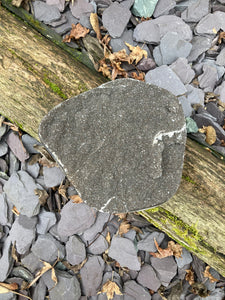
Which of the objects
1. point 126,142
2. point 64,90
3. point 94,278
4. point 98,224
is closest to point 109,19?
point 64,90

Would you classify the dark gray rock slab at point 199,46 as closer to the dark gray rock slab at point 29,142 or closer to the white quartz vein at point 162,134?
the white quartz vein at point 162,134

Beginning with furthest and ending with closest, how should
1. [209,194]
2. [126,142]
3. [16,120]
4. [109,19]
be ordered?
[109,19], [16,120], [209,194], [126,142]

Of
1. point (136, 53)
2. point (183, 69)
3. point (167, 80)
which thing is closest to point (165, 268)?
point (167, 80)

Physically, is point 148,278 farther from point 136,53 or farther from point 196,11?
point 196,11

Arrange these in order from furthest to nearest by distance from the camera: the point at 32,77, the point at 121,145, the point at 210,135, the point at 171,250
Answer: the point at 171,250 < the point at 210,135 < the point at 32,77 < the point at 121,145

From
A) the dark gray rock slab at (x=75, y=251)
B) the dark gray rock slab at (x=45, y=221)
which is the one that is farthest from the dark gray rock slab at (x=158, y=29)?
the dark gray rock slab at (x=75, y=251)

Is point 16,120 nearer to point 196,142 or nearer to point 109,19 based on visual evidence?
point 109,19
